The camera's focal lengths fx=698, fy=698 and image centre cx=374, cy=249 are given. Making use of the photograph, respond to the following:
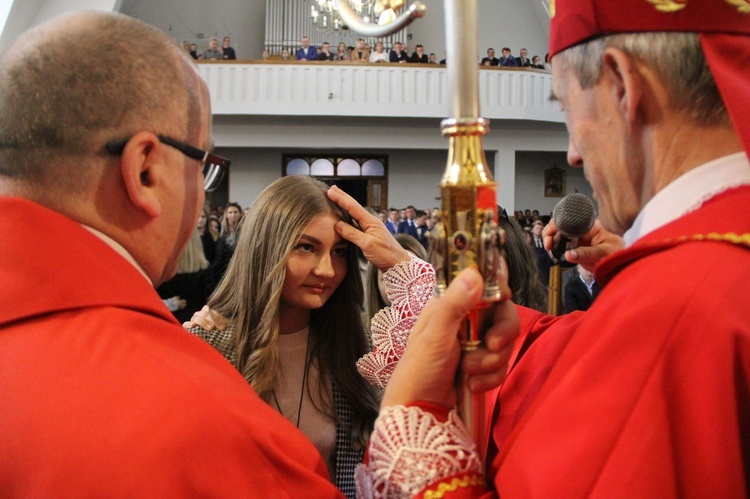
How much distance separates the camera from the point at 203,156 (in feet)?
4.05

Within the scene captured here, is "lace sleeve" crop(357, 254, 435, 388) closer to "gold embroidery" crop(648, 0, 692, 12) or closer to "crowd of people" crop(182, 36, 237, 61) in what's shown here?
"gold embroidery" crop(648, 0, 692, 12)

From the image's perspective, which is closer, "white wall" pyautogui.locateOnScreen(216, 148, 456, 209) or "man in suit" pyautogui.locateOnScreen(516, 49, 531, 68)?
"man in suit" pyautogui.locateOnScreen(516, 49, 531, 68)

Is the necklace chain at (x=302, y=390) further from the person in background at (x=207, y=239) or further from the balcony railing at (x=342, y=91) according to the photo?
the balcony railing at (x=342, y=91)

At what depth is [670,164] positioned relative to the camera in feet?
3.16

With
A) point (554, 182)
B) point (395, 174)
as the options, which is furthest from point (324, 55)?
point (554, 182)

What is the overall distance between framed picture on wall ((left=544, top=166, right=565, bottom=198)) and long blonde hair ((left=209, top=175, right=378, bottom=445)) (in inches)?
582

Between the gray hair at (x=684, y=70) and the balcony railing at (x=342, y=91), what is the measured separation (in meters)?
12.7

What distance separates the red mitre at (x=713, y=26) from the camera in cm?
89

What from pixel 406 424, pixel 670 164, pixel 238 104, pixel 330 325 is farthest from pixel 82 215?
pixel 238 104

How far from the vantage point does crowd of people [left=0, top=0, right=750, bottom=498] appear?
83 cm

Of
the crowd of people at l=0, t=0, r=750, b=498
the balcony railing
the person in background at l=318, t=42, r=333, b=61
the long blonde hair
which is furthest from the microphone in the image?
the person in background at l=318, t=42, r=333, b=61

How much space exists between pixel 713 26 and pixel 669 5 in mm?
65

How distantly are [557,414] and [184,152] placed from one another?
2.41 ft

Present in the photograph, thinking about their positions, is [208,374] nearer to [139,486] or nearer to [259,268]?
[139,486]
